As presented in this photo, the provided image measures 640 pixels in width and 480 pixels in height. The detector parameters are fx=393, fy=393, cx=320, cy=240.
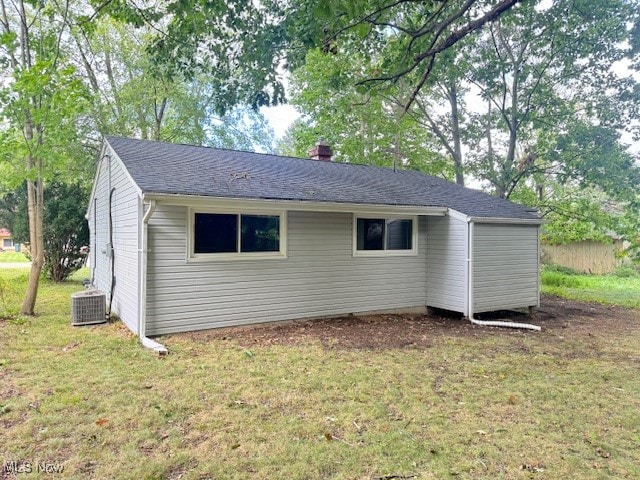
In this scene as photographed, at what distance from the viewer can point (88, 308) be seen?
703 centimetres

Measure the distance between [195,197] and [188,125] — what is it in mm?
16522

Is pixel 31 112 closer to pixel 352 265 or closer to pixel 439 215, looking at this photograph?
pixel 352 265

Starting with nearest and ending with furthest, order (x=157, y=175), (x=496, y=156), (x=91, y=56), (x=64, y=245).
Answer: (x=157, y=175)
(x=64, y=245)
(x=496, y=156)
(x=91, y=56)

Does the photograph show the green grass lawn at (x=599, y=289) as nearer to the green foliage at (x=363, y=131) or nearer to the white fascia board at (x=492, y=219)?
the white fascia board at (x=492, y=219)

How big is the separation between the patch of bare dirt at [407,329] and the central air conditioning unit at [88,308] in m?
2.17

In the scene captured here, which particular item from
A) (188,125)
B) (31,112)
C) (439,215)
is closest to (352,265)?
(439,215)

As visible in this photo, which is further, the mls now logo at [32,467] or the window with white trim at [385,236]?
the window with white trim at [385,236]

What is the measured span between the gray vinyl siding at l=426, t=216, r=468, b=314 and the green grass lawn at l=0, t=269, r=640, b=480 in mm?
2181

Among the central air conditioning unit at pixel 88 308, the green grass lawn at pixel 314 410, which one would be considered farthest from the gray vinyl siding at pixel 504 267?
the central air conditioning unit at pixel 88 308

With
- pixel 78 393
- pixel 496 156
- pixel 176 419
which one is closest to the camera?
pixel 176 419

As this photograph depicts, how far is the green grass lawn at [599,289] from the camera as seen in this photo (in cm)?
1108

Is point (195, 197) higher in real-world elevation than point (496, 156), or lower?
lower

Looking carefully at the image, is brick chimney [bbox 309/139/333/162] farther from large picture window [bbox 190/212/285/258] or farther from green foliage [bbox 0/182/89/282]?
green foliage [bbox 0/182/89/282]

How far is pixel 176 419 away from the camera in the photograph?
3412 mm
